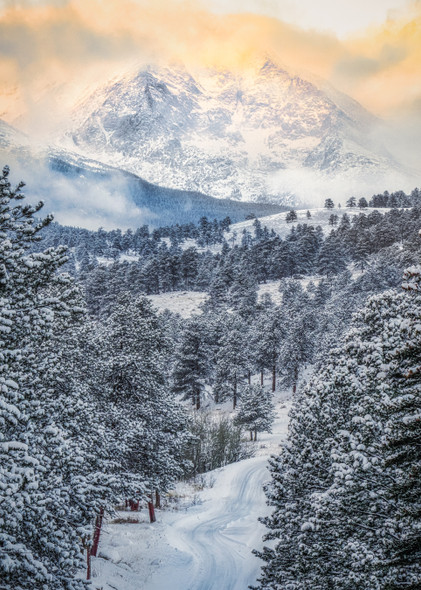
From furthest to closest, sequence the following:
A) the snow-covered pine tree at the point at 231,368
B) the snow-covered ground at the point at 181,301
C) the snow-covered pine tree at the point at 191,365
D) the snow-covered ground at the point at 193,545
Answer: the snow-covered ground at the point at 181,301 < the snow-covered pine tree at the point at 231,368 < the snow-covered pine tree at the point at 191,365 < the snow-covered ground at the point at 193,545

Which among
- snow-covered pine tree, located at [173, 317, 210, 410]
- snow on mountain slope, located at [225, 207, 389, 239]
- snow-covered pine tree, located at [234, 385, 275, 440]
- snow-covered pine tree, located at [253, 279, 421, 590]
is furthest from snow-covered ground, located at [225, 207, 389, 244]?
snow-covered pine tree, located at [253, 279, 421, 590]

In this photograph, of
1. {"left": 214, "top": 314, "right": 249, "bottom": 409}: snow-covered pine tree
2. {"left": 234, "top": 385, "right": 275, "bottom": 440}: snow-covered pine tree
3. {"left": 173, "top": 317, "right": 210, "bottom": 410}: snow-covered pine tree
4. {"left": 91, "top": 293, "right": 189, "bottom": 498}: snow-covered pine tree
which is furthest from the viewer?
{"left": 214, "top": 314, "right": 249, "bottom": 409}: snow-covered pine tree

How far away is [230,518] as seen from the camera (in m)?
26.0

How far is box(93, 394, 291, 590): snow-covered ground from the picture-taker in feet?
59.1

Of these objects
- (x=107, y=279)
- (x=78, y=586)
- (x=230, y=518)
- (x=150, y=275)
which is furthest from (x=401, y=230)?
(x=78, y=586)

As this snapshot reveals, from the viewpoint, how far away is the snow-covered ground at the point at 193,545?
18.0 meters

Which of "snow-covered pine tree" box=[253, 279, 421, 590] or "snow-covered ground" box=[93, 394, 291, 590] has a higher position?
"snow-covered pine tree" box=[253, 279, 421, 590]

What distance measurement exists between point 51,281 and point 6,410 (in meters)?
2.89

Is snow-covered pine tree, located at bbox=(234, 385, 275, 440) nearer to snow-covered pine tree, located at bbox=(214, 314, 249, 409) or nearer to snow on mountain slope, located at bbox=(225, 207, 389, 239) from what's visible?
snow-covered pine tree, located at bbox=(214, 314, 249, 409)

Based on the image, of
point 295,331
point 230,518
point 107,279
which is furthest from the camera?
point 107,279

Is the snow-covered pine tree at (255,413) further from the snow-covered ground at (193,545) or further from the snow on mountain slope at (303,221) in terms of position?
the snow on mountain slope at (303,221)

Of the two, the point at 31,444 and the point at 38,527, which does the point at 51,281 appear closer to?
the point at 31,444

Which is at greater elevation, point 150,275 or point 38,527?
point 150,275

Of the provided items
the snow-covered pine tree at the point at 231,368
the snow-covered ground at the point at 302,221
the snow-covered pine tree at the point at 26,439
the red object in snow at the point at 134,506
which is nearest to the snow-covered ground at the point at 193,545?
the red object in snow at the point at 134,506
